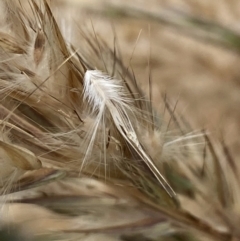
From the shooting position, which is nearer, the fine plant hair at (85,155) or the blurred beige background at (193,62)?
the fine plant hair at (85,155)

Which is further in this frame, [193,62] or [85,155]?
[193,62]

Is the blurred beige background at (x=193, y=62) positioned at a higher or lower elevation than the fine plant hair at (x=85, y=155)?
higher

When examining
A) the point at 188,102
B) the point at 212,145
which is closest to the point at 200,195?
the point at 212,145

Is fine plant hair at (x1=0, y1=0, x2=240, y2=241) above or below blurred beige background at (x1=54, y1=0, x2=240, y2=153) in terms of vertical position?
below

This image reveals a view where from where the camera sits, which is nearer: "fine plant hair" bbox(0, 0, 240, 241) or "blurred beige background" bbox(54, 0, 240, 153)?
"fine plant hair" bbox(0, 0, 240, 241)

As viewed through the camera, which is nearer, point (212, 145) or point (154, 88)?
point (212, 145)

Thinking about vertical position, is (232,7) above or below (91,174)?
above

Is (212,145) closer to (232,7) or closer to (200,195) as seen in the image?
(200,195)
